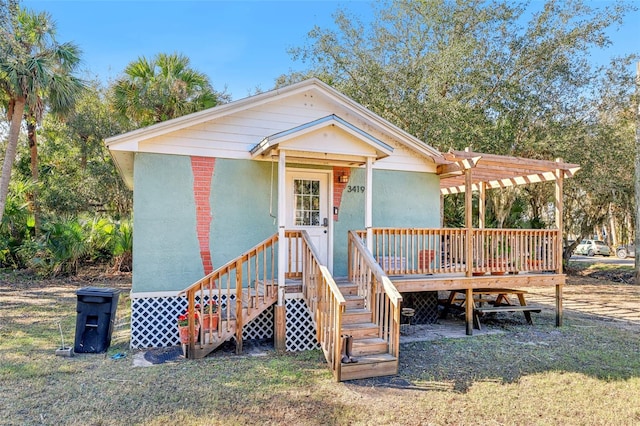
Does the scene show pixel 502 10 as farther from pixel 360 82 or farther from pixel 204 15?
pixel 204 15

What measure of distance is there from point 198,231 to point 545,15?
1372 cm

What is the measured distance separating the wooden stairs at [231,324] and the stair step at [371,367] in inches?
71.2

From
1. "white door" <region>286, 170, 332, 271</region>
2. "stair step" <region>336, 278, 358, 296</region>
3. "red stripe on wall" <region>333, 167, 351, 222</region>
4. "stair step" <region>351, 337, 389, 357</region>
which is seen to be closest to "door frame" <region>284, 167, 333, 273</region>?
"white door" <region>286, 170, 332, 271</region>

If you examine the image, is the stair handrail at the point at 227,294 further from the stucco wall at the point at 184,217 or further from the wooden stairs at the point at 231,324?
the stucco wall at the point at 184,217

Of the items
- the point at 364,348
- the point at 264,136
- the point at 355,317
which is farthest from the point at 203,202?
the point at 364,348

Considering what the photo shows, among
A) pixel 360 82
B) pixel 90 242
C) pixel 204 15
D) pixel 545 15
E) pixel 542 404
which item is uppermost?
pixel 545 15

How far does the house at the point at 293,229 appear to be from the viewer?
6055 mm

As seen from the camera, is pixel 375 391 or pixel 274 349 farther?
pixel 274 349

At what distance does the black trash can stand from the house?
1.42 feet

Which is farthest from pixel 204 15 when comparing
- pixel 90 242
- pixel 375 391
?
pixel 375 391

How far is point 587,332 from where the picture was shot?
314 inches

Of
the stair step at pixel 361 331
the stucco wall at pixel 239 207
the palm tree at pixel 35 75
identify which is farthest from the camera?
the palm tree at pixel 35 75

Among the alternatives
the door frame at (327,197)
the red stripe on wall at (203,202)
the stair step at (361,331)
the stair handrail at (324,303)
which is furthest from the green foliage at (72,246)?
the stair step at (361,331)

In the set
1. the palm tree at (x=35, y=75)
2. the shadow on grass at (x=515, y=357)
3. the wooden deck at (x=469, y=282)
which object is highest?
the palm tree at (x=35, y=75)
